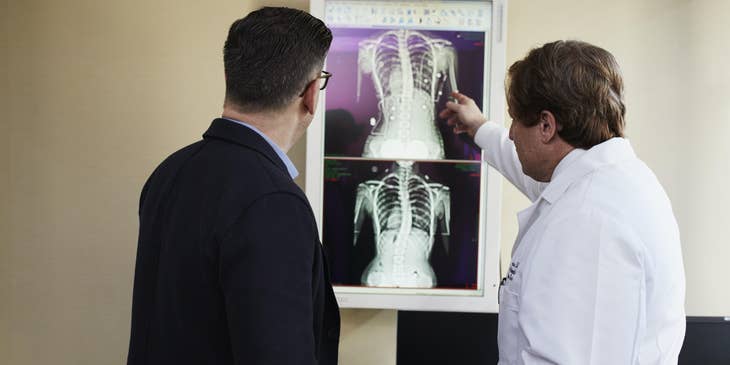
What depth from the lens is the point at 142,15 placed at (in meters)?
1.75

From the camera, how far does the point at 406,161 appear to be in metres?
1.64

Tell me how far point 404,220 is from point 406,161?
0.15 metres

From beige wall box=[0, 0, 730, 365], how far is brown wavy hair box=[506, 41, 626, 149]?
27.4 inches

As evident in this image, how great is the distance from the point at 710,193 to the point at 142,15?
1.60m

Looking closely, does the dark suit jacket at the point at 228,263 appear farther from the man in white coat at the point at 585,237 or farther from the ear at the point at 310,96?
the man in white coat at the point at 585,237

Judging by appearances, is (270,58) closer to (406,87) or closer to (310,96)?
(310,96)

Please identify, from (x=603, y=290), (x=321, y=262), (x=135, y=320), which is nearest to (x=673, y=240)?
(x=603, y=290)

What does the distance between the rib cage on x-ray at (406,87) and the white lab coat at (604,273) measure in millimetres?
614

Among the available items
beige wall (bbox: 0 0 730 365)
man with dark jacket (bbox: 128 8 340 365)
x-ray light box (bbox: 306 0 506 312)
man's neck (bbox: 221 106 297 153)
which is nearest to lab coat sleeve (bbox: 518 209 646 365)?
man with dark jacket (bbox: 128 8 340 365)

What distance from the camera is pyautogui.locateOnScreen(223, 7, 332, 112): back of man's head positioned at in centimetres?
87

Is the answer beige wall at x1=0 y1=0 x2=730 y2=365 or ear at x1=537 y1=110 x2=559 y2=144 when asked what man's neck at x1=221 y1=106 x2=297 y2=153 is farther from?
beige wall at x1=0 y1=0 x2=730 y2=365

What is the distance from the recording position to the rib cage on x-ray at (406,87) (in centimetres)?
164

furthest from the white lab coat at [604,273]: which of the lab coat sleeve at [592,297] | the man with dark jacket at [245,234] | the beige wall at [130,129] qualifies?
the beige wall at [130,129]

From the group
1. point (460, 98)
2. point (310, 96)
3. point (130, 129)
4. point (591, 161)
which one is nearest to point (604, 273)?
point (591, 161)
